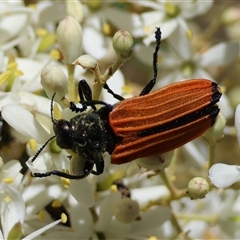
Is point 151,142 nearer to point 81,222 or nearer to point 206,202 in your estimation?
point 81,222

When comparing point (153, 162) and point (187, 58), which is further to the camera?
point (187, 58)

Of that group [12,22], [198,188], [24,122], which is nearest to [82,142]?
[24,122]

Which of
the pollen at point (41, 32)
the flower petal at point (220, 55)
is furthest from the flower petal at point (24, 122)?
the flower petal at point (220, 55)

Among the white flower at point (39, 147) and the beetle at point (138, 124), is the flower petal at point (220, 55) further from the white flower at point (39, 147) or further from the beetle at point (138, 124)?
the white flower at point (39, 147)

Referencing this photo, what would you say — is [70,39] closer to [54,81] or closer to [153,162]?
[54,81]

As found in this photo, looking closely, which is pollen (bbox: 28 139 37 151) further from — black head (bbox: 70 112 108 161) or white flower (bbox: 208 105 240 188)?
white flower (bbox: 208 105 240 188)
